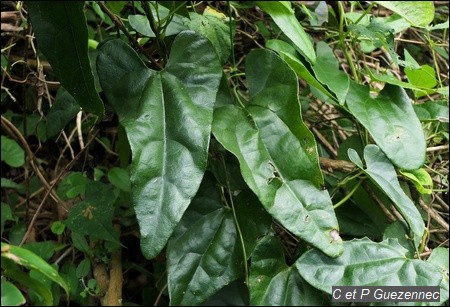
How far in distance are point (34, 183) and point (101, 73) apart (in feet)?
1.71

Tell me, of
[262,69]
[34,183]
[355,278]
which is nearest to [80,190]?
[34,183]

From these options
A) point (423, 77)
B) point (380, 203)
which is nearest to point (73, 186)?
point (380, 203)

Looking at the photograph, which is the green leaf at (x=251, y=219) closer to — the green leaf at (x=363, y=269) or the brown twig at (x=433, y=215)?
the green leaf at (x=363, y=269)

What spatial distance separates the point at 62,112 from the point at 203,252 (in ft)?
1.21

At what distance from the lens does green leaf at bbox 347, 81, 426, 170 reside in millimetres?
934

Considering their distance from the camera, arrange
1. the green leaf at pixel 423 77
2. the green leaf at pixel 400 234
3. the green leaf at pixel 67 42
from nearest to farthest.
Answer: the green leaf at pixel 67 42 < the green leaf at pixel 400 234 < the green leaf at pixel 423 77

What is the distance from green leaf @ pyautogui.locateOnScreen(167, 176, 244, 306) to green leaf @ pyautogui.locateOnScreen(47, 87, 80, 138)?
11.0 inches

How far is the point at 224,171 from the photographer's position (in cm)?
95

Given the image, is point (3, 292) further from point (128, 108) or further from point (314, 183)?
point (314, 183)

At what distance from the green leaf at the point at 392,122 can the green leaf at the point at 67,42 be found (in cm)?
45

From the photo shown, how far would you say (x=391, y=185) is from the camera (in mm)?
926

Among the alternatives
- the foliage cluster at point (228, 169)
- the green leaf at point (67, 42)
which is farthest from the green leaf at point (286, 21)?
the green leaf at point (67, 42)

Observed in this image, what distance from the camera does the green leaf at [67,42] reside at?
73cm

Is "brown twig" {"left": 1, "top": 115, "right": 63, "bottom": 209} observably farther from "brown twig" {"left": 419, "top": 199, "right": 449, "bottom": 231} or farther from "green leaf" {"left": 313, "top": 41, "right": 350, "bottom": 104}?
"brown twig" {"left": 419, "top": 199, "right": 449, "bottom": 231}
